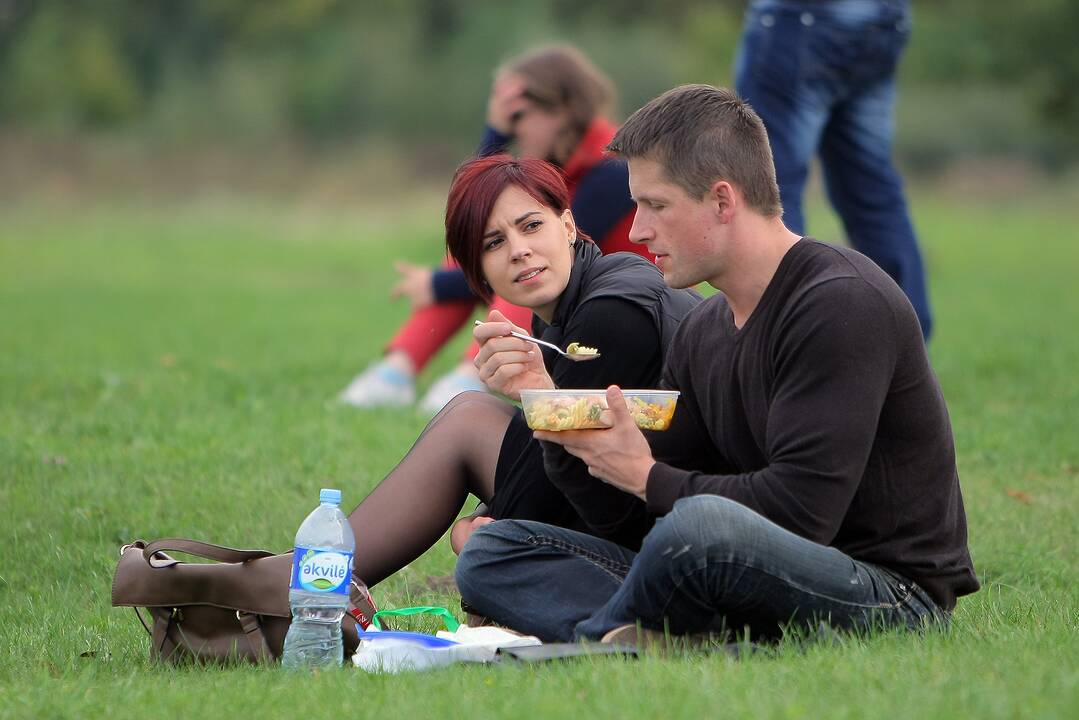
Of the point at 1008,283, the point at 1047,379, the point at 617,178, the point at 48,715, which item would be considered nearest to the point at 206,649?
the point at 48,715

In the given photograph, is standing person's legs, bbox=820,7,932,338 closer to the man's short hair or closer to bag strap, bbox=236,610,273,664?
the man's short hair

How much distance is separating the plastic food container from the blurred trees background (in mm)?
24506

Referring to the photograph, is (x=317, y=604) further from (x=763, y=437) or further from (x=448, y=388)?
(x=448, y=388)

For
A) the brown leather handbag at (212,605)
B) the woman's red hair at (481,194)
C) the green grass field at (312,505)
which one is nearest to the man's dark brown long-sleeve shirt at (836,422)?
the green grass field at (312,505)

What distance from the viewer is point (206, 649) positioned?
390cm

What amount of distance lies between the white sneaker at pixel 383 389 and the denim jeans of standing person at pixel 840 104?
2579mm

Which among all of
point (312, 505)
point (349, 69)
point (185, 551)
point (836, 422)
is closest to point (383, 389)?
point (312, 505)

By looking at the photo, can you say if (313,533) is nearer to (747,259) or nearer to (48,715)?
(48,715)

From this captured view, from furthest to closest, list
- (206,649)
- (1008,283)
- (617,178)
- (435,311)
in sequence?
(1008,283) < (435,311) < (617,178) < (206,649)

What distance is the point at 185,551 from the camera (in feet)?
13.1

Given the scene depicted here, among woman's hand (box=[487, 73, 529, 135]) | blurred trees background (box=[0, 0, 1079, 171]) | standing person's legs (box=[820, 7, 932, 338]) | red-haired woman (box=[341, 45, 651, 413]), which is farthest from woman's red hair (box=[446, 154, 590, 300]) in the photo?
blurred trees background (box=[0, 0, 1079, 171])

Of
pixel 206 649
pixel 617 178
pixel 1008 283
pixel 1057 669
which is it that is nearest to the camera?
pixel 1057 669

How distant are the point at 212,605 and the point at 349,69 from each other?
39.5 metres

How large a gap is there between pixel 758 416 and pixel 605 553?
2.26ft
